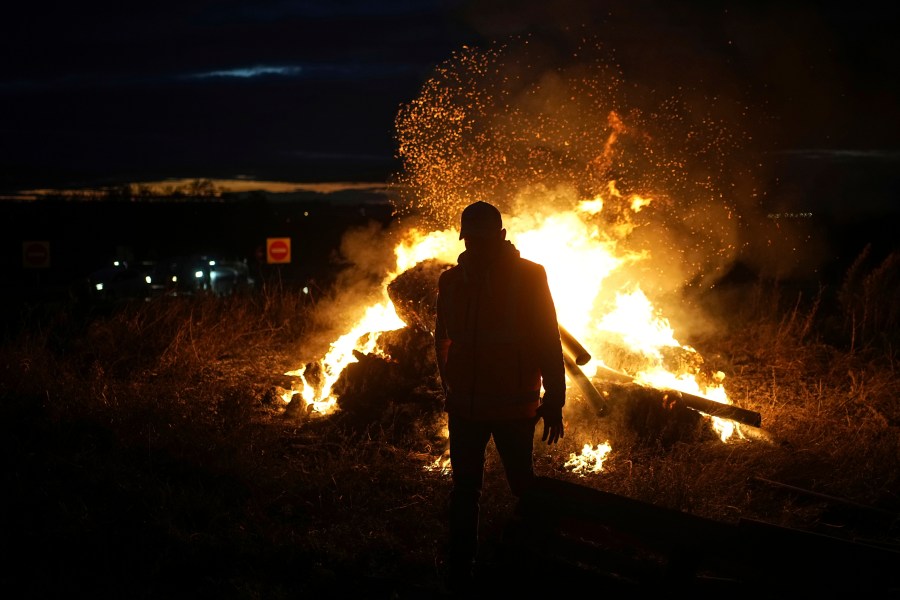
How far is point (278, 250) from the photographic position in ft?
60.1

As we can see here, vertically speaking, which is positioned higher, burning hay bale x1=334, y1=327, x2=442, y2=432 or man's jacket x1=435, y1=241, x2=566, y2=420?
man's jacket x1=435, y1=241, x2=566, y2=420

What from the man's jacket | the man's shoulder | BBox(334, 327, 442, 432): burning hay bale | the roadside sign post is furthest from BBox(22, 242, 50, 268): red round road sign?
the man's shoulder

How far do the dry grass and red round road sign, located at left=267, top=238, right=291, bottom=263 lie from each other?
8.64m

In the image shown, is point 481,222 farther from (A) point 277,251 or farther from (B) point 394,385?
(A) point 277,251

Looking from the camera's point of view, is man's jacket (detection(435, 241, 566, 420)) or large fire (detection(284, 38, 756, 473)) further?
large fire (detection(284, 38, 756, 473))

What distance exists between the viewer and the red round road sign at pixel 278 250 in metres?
18.2

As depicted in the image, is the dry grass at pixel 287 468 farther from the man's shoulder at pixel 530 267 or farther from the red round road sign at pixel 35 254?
the red round road sign at pixel 35 254

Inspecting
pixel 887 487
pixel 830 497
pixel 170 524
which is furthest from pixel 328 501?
pixel 887 487

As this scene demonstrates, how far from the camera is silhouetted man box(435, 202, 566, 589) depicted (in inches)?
160

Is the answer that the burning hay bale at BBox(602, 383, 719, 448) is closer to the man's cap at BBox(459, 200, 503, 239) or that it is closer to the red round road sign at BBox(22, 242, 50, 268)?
the man's cap at BBox(459, 200, 503, 239)

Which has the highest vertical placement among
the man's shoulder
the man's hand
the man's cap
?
the man's cap

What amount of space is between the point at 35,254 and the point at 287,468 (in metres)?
16.0

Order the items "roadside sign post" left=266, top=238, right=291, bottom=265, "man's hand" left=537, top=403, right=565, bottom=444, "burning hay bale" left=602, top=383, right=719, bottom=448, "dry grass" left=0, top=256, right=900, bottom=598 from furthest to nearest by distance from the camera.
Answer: "roadside sign post" left=266, top=238, right=291, bottom=265 → "burning hay bale" left=602, top=383, right=719, bottom=448 → "dry grass" left=0, top=256, right=900, bottom=598 → "man's hand" left=537, top=403, right=565, bottom=444

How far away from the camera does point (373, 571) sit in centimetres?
457
